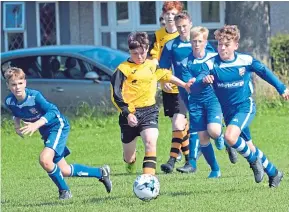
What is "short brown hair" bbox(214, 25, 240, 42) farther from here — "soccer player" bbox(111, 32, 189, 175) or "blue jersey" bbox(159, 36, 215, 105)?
"blue jersey" bbox(159, 36, 215, 105)

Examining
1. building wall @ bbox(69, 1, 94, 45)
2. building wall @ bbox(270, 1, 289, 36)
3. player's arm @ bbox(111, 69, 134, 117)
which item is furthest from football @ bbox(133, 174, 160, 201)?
building wall @ bbox(69, 1, 94, 45)

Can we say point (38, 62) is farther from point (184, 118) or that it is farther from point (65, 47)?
point (184, 118)

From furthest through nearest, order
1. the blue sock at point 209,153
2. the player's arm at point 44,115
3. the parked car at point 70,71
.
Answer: the parked car at point 70,71, the blue sock at point 209,153, the player's arm at point 44,115

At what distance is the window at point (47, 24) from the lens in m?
29.7

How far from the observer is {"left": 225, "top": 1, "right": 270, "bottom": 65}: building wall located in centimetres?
2234

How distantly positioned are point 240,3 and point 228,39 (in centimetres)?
1122

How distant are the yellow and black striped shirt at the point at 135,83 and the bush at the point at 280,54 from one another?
10.7 m

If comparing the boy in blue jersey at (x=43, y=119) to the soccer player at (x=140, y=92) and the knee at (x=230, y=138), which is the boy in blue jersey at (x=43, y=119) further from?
the knee at (x=230, y=138)

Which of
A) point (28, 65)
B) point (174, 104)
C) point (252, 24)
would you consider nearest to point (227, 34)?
point (174, 104)

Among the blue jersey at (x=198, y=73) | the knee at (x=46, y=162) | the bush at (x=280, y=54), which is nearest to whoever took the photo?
the knee at (x=46, y=162)

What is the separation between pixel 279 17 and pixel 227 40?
1773 centimetres

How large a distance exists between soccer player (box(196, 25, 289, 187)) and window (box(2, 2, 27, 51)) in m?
18.9

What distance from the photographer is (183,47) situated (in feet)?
43.6

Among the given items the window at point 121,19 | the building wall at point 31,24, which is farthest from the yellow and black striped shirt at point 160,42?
the building wall at point 31,24
